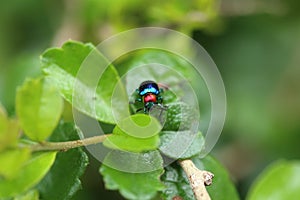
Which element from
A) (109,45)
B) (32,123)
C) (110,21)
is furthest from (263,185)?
(110,21)

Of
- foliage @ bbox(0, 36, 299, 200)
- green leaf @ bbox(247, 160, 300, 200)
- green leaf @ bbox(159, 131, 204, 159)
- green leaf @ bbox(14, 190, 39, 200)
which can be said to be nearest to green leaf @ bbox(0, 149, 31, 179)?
foliage @ bbox(0, 36, 299, 200)

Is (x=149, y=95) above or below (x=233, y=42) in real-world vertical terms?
above

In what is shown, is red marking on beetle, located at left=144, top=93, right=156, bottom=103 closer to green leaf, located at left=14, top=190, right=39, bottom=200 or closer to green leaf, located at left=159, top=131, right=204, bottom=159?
green leaf, located at left=159, top=131, right=204, bottom=159

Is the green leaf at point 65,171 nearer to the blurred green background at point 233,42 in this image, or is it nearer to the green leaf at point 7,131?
the green leaf at point 7,131

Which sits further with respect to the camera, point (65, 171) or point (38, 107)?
point (65, 171)

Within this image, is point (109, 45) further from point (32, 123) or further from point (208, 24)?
point (32, 123)

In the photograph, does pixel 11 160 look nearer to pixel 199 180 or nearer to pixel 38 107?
pixel 38 107

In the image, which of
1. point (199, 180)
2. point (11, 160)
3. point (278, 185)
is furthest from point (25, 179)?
point (278, 185)
